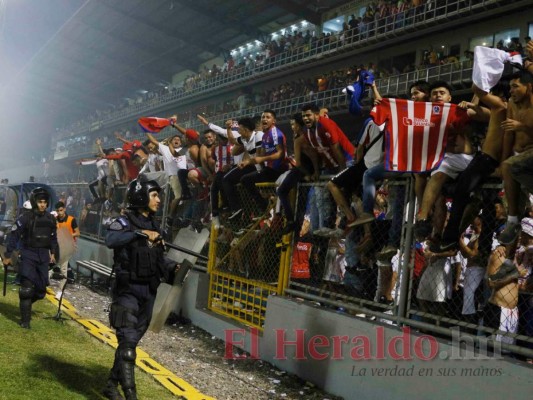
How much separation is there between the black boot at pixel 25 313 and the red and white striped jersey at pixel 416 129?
18.6 feet

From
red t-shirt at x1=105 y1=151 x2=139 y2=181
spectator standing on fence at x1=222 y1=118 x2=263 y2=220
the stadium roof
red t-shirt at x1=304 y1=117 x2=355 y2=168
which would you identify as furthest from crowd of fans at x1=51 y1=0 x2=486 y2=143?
red t-shirt at x1=304 y1=117 x2=355 y2=168

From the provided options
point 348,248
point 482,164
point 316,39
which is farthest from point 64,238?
point 316,39

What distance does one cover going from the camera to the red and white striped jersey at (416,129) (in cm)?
570

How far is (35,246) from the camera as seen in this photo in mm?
9148

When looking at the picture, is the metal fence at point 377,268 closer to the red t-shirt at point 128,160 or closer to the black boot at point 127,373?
the black boot at point 127,373

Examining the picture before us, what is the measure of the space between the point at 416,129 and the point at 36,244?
624 centimetres

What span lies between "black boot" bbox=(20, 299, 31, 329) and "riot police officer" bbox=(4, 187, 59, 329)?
0.28 m

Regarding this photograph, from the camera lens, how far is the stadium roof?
3300cm

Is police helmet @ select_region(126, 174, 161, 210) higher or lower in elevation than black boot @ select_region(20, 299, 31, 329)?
higher

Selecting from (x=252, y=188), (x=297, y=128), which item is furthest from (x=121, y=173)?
(x=297, y=128)

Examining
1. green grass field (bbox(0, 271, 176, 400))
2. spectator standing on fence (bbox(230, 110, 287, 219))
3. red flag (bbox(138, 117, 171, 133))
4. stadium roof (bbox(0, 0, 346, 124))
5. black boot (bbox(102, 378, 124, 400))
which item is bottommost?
green grass field (bbox(0, 271, 176, 400))

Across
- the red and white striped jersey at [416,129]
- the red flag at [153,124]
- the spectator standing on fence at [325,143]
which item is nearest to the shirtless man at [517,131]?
the red and white striped jersey at [416,129]

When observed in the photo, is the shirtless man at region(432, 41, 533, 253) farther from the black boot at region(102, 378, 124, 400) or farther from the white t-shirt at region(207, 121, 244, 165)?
the white t-shirt at region(207, 121, 244, 165)

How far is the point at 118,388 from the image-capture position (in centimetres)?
592
